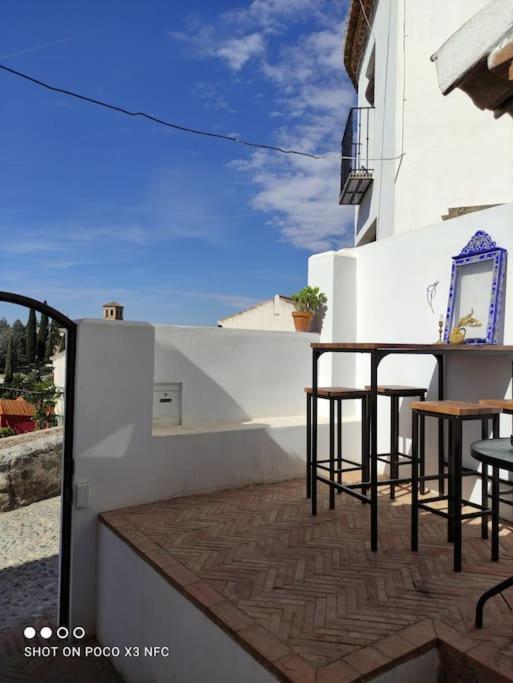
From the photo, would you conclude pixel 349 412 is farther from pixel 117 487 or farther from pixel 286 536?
pixel 117 487

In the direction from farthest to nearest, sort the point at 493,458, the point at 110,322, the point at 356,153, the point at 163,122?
the point at 356,153, the point at 163,122, the point at 110,322, the point at 493,458

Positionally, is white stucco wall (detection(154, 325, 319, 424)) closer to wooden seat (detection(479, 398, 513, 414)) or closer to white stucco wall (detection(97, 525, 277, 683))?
white stucco wall (detection(97, 525, 277, 683))

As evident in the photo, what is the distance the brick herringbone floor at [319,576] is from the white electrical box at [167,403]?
101cm

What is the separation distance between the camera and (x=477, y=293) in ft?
13.1

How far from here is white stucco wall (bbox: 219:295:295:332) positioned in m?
11.5

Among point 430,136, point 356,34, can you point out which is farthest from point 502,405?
point 356,34

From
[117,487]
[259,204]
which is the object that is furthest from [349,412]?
[259,204]

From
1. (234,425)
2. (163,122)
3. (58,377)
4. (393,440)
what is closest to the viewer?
(393,440)

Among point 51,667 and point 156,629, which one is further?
point 51,667

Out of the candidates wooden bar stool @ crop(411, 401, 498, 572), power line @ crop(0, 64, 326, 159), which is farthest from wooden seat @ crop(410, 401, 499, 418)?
power line @ crop(0, 64, 326, 159)

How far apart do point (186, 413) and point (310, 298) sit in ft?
6.92

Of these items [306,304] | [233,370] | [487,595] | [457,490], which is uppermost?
[306,304]

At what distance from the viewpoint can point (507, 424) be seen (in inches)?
146

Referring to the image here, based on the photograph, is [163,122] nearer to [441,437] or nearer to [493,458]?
[441,437]
